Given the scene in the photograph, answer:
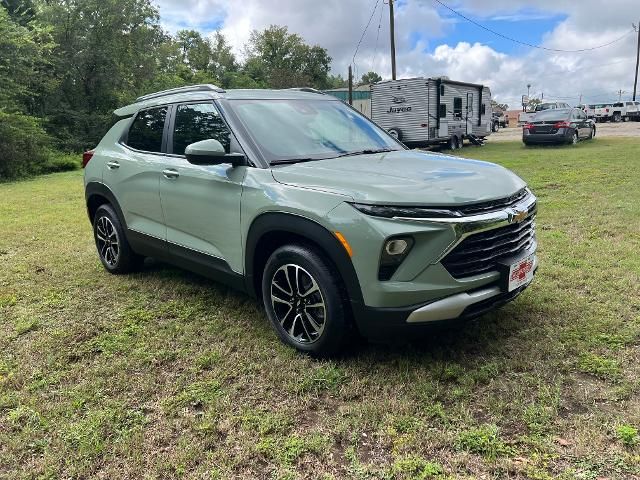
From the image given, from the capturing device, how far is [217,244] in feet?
12.4

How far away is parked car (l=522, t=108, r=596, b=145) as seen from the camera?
757 inches

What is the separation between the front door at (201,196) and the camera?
3584 mm

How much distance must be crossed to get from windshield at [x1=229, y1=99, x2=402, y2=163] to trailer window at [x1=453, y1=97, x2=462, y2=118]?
17.0 metres

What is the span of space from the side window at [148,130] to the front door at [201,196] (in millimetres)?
216

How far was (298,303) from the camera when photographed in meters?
3.26

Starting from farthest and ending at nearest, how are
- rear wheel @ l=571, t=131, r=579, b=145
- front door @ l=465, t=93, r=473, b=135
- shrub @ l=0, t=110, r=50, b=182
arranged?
front door @ l=465, t=93, r=473, b=135, rear wheel @ l=571, t=131, r=579, b=145, shrub @ l=0, t=110, r=50, b=182

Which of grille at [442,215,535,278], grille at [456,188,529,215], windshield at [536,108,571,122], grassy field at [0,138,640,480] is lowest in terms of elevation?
grassy field at [0,138,640,480]

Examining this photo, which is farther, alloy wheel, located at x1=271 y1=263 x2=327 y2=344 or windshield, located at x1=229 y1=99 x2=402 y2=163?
windshield, located at x1=229 y1=99 x2=402 y2=163

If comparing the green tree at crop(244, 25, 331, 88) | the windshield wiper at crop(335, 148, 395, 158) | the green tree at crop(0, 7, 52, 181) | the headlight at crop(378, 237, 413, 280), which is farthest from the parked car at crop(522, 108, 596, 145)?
the green tree at crop(244, 25, 331, 88)

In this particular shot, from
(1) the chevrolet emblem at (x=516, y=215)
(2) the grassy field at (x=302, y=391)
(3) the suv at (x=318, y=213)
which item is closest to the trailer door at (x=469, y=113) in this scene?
(2) the grassy field at (x=302, y=391)

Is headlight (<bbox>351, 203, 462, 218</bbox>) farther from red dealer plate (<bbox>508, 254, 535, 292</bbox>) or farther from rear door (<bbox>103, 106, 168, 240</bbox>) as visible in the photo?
rear door (<bbox>103, 106, 168, 240</bbox>)

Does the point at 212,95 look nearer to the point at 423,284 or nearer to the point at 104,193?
the point at 104,193

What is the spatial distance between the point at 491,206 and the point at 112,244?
148 inches

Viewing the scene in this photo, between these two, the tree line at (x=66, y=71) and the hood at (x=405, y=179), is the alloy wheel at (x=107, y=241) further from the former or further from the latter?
the tree line at (x=66, y=71)
